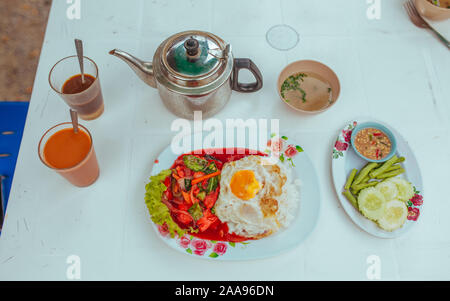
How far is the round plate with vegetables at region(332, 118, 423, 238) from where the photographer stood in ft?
3.48

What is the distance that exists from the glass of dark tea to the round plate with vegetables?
868mm

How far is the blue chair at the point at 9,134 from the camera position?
1283mm

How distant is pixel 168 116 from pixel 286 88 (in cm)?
46

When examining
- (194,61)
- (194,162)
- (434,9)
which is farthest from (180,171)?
(434,9)

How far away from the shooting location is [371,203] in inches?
41.8

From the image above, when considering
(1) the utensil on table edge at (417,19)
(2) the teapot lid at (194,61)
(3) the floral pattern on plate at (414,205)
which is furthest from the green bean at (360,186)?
(1) the utensil on table edge at (417,19)

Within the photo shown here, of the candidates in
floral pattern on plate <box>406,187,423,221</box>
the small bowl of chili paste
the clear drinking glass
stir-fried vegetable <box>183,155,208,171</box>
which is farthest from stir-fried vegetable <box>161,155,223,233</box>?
floral pattern on plate <box>406,187,423,221</box>

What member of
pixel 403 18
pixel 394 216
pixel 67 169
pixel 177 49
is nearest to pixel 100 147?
pixel 67 169

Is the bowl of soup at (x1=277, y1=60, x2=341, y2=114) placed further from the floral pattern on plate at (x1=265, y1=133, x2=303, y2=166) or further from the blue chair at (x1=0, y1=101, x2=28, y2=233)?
the blue chair at (x1=0, y1=101, x2=28, y2=233)

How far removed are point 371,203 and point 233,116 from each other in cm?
56

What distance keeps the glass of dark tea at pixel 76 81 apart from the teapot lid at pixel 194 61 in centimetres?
28

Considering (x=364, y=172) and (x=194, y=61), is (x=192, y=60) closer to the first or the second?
(x=194, y=61)

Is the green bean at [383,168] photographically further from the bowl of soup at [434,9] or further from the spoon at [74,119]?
the spoon at [74,119]

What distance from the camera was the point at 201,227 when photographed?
104 centimetres
